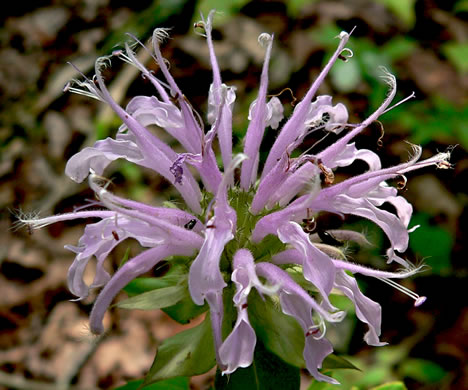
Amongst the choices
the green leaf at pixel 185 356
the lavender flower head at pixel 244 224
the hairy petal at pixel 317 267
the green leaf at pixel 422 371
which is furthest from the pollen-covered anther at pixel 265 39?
the green leaf at pixel 422 371

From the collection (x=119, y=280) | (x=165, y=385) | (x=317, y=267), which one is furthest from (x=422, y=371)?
(x=119, y=280)

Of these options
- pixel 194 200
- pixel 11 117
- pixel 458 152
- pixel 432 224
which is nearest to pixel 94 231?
pixel 194 200

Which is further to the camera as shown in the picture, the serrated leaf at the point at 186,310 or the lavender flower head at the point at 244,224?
the serrated leaf at the point at 186,310

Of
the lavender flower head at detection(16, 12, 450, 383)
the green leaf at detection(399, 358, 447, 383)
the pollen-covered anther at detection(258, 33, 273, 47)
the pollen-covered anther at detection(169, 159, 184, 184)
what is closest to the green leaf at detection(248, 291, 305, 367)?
the lavender flower head at detection(16, 12, 450, 383)

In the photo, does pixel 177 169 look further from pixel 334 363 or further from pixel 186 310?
pixel 334 363

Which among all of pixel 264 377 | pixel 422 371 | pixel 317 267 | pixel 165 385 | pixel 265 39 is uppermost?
pixel 265 39

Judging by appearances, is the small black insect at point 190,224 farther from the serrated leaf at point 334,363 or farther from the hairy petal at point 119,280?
the serrated leaf at point 334,363

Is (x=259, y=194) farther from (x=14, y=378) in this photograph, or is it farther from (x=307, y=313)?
(x=14, y=378)
